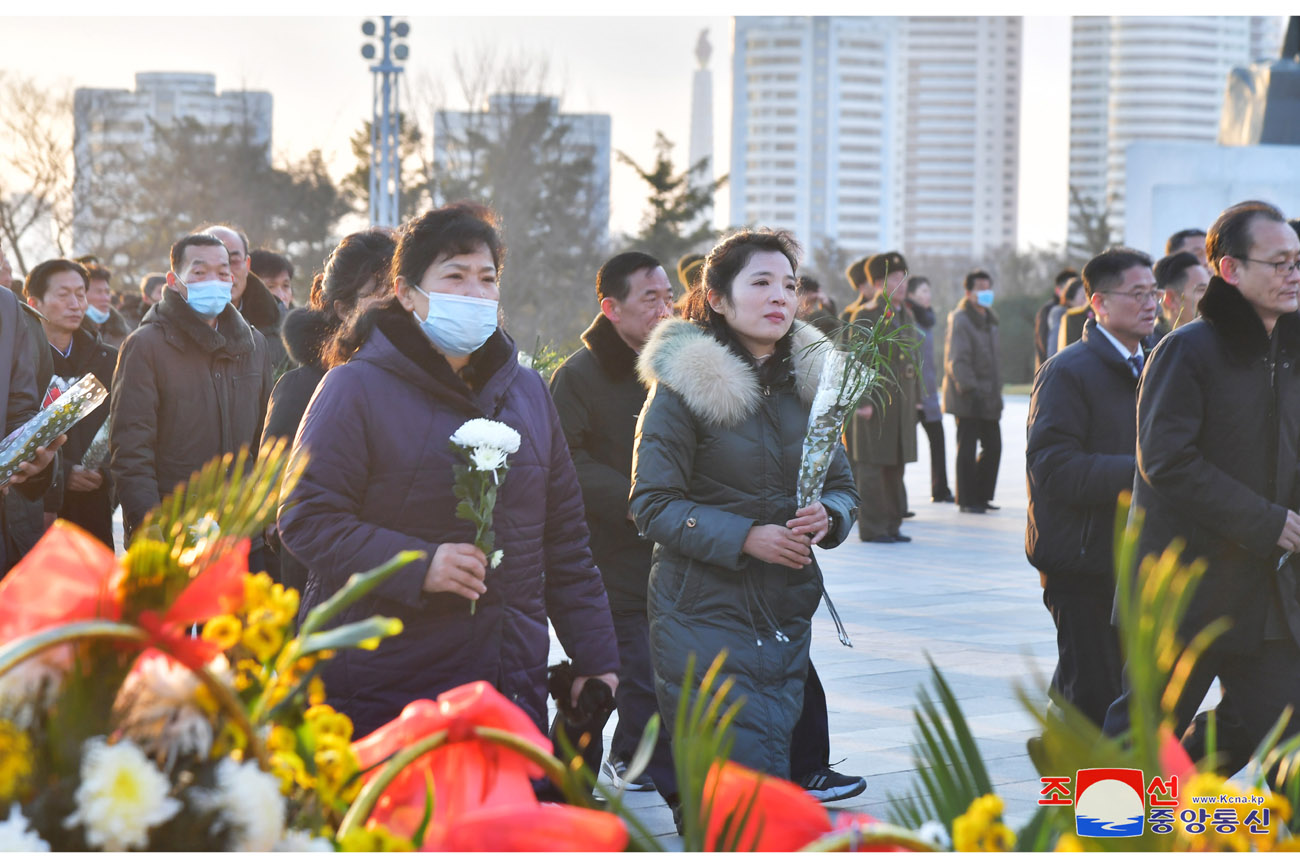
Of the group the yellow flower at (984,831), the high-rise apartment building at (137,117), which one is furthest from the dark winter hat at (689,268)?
the high-rise apartment building at (137,117)

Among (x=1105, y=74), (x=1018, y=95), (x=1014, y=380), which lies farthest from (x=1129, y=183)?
(x=1018, y=95)

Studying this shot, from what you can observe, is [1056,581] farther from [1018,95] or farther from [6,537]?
[1018,95]

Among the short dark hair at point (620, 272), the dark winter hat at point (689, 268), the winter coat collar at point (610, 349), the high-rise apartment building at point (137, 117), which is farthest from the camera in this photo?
the high-rise apartment building at point (137, 117)

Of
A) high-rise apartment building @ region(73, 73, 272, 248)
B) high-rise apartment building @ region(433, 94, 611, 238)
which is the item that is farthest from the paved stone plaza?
high-rise apartment building @ region(73, 73, 272, 248)

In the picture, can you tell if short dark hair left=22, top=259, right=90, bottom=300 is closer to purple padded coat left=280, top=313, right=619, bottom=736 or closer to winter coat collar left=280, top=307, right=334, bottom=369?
winter coat collar left=280, top=307, right=334, bottom=369

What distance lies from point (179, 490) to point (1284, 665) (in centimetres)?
354

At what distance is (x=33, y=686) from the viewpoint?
4.07ft

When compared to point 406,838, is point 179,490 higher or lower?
higher

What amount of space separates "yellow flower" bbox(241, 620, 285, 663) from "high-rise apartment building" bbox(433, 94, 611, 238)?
36.1m

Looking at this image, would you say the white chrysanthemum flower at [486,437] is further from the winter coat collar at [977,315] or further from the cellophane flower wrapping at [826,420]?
the winter coat collar at [977,315]

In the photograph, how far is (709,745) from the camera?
1.24m

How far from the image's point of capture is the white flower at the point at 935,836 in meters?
1.20

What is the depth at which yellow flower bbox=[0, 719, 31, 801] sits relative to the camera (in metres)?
1.19

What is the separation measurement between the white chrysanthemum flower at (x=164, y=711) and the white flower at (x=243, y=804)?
0.03 m
